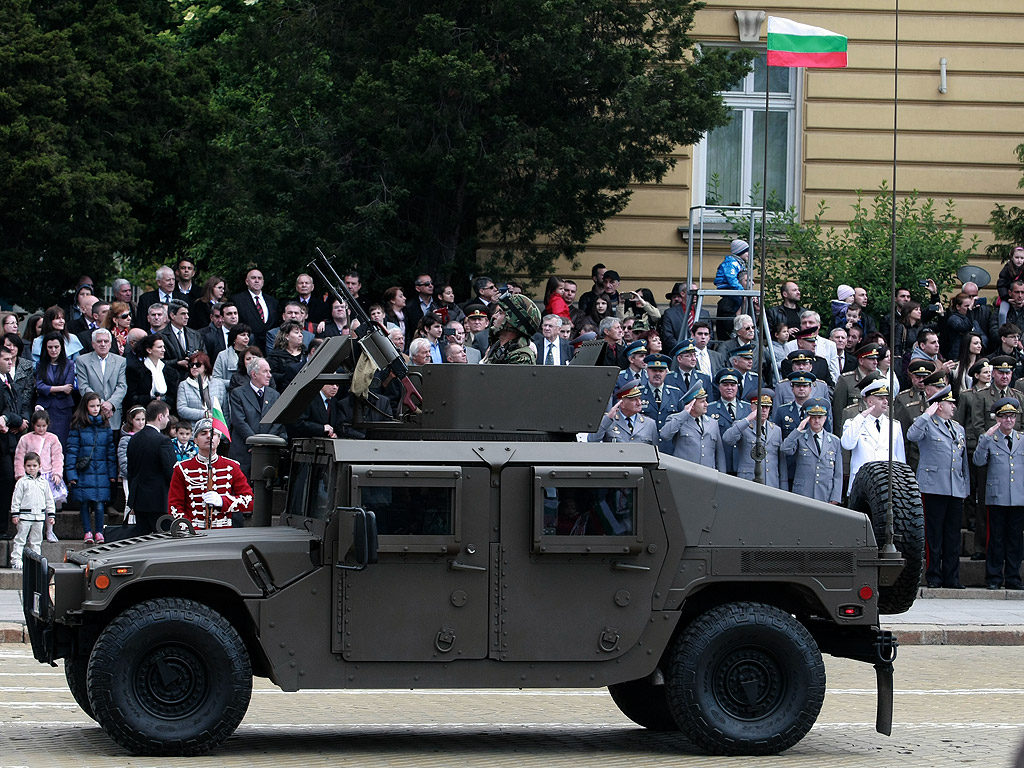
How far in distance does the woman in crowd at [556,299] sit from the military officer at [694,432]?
333 cm

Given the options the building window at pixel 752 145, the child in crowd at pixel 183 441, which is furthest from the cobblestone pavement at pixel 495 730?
the building window at pixel 752 145

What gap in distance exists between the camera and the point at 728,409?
1788cm

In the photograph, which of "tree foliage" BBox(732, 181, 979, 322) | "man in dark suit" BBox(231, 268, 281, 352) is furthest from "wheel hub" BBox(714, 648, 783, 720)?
"tree foliage" BBox(732, 181, 979, 322)

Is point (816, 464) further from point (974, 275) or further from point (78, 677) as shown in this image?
point (78, 677)

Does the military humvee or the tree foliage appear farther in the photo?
the tree foliage

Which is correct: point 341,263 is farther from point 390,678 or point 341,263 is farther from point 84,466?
point 390,678

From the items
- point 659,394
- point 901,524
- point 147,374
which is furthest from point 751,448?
point 901,524

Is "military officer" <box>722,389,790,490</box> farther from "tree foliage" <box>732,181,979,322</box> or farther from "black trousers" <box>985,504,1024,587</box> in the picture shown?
"tree foliage" <box>732,181,979,322</box>

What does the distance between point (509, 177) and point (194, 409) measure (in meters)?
5.66

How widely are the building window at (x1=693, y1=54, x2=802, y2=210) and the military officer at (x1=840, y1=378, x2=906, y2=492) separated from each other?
8.45 metres

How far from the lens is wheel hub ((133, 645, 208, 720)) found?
950cm

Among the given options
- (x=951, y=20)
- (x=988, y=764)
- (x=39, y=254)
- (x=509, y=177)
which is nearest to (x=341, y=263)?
(x=509, y=177)

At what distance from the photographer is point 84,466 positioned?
17.1m

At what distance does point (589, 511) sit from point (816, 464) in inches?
319
